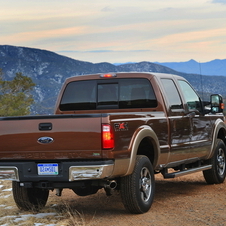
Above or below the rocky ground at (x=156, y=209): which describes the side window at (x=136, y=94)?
above

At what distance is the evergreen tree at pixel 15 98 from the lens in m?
59.7

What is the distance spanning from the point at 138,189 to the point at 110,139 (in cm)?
98

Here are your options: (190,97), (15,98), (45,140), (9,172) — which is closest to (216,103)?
(190,97)

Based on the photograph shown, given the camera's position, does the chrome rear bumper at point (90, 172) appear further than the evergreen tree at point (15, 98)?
No

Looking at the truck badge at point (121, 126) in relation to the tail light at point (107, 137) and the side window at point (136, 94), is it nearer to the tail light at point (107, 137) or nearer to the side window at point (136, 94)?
the tail light at point (107, 137)

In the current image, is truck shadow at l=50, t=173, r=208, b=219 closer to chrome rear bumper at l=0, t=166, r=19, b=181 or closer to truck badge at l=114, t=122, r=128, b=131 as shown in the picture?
chrome rear bumper at l=0, t=166, r=19, b=181

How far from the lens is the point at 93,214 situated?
22.8 ft

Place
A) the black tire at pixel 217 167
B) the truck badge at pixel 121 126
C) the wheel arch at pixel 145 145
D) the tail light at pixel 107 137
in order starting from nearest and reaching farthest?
the tail light at pixel 107 137
the truck badge at pixel 121 126
the wheel arch at pixel 145 145
the black tire at pixel 217 167

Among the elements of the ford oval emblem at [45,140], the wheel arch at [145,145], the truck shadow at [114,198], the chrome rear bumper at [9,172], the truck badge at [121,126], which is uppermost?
the truck badge at [121,126]

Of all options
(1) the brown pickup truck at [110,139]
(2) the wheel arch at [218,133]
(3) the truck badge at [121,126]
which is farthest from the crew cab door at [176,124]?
(3) the truck badge at [121,126]

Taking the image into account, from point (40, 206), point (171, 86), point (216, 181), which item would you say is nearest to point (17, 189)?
point (40, 206)

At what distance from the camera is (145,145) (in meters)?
Result: 7.25

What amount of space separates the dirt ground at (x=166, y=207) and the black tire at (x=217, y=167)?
147mm

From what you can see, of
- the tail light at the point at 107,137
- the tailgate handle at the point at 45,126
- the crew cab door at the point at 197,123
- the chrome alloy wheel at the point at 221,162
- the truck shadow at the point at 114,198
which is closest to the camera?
the tail light at the point at 107,137
